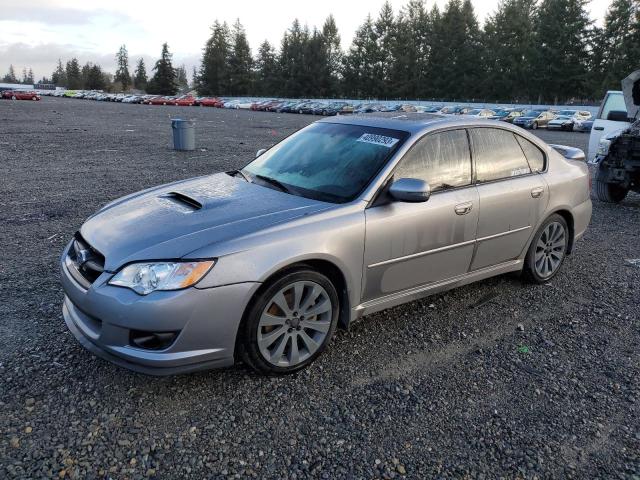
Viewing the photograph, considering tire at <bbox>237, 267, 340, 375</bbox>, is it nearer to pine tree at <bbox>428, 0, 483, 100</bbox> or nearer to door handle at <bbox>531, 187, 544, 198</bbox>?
door handle at <bbox>531, 187, 544, 198</bbox>

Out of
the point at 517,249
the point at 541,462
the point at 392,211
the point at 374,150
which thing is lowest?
the point at 541,462

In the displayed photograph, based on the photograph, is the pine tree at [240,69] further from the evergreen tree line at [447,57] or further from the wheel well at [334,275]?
the wheel well at [334,275]

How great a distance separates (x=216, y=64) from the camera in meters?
105

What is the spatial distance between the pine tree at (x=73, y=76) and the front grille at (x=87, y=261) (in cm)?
14995

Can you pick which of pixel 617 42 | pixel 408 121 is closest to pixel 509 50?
pixel 617 42

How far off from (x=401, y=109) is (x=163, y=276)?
38.9 metres

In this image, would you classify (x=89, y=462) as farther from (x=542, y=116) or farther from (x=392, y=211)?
(x=542, y=116)

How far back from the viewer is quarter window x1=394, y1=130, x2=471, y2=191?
3820 millimetres

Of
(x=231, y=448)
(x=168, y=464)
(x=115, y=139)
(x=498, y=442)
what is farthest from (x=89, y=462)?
(x=115, y=139)

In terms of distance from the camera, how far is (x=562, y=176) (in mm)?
4883

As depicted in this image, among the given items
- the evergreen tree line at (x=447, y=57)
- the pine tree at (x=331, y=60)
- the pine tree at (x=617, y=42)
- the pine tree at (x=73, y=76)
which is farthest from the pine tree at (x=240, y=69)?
the pine tree at (x=617, y=42)

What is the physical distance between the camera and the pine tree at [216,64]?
105 meters

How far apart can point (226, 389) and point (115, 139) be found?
16.6m

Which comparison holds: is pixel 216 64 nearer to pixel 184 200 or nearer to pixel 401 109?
pixel 401 109
